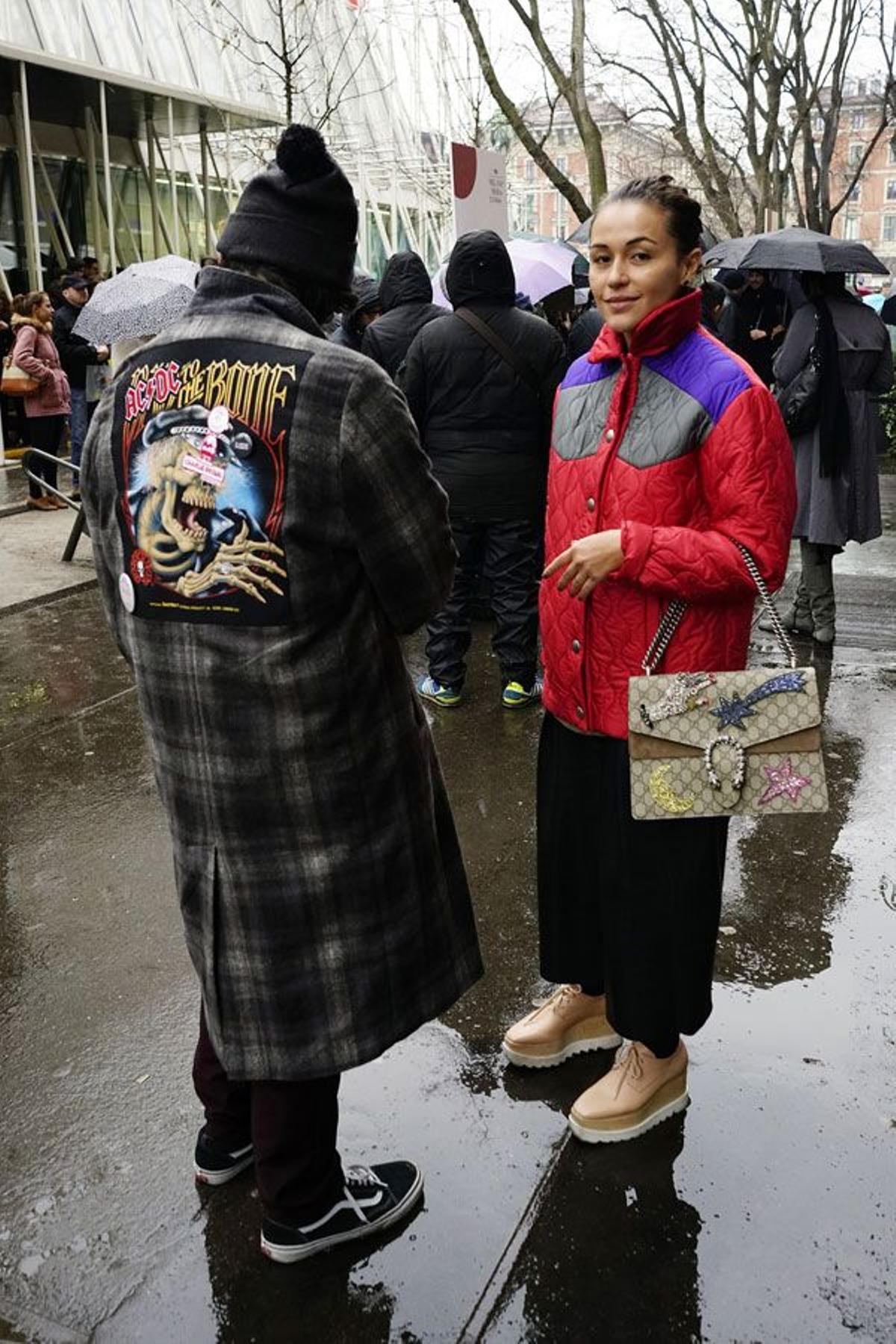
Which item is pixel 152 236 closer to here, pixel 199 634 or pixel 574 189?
pixel 574 189

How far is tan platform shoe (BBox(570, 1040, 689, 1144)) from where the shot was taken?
8.61 feet

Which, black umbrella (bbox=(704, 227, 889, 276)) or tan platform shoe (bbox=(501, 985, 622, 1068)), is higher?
black umbrella (bbox=(704, 227, 889, 276))

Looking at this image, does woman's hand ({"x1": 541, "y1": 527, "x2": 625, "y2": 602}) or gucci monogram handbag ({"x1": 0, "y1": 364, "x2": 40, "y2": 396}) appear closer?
woman's hand ({"x1": 541, "y1": 527, "x2": 625, "y2": 602})

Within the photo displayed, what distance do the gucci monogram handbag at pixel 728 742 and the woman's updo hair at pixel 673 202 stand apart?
2.03 ft

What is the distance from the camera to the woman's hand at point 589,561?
2291 mm

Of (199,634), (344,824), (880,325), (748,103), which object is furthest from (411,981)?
(748,103)

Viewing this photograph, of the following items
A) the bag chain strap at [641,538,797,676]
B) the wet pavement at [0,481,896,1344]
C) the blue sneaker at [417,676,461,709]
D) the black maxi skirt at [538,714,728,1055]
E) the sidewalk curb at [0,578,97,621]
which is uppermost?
the bag chain strap at [641,538,797,676]

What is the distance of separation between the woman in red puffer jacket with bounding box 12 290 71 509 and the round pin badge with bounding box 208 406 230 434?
9.43 m

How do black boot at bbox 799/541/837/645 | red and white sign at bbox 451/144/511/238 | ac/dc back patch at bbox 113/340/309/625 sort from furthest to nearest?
red and white sign at bbox 451/144/511/238 → black boot at bbox 799/541/837/645 → ac/dc back patch at bbox 113/340/309/625

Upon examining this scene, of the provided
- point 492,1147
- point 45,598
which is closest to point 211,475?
point 492,1147

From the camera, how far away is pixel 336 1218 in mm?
2305

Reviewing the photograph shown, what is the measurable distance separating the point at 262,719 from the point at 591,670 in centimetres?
83

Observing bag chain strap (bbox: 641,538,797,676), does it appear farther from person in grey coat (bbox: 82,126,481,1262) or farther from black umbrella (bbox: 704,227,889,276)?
black umbrella (bbox: 704,227,889,276)

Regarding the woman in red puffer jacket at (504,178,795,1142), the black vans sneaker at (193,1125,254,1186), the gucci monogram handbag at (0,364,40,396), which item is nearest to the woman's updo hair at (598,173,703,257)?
the woman in red puffer jacket at (504,178,795,1142)
